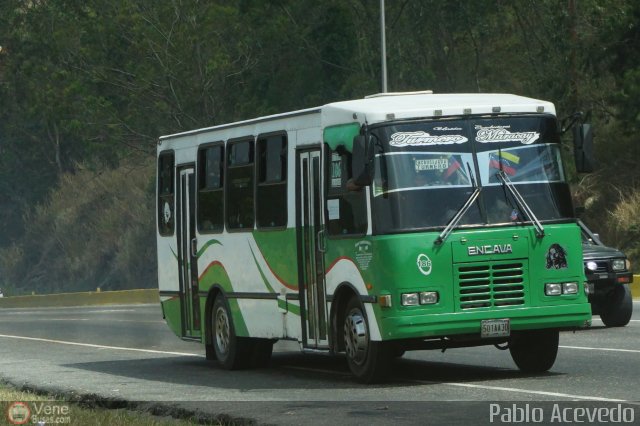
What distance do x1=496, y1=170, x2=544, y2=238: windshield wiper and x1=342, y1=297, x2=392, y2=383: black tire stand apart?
5.98ft

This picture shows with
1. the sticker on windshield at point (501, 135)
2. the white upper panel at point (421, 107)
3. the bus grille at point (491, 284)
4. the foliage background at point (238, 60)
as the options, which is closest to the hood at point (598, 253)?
the white upper panel at point (421, 107)

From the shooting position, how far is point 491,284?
14859 millimetres

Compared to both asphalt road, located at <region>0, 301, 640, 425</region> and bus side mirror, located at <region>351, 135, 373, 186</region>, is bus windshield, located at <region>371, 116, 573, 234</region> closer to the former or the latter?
bus side mirror, located at <region>351, 135, 373, 186</region>

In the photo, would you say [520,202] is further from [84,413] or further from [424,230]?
[84,413]

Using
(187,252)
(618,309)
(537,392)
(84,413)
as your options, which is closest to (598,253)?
(618,309)

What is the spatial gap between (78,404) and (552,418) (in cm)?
498

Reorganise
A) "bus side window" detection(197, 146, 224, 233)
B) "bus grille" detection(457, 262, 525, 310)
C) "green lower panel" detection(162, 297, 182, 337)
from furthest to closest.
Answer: "green lower panel" detection(162, 297, 182, 337), "bus side window" detection(197, 146, 224, 233), "bus grille" detection(457, 262, 525, 310)

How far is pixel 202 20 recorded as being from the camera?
53656 mm

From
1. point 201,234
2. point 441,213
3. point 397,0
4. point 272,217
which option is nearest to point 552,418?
point 441,213

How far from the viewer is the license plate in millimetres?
14688

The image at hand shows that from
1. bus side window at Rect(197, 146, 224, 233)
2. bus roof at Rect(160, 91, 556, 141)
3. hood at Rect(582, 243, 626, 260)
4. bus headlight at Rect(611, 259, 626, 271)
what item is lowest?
bus headlight at Rect(611, 259, 626, 271)

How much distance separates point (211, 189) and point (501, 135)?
4.95 meters

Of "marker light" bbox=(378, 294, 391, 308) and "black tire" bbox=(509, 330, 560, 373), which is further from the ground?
"marker light" bbox=(378, 294, 391, 308)

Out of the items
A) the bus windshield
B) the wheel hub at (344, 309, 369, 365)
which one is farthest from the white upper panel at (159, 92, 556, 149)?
the wheel hub at (344, 309, 369, 365)
